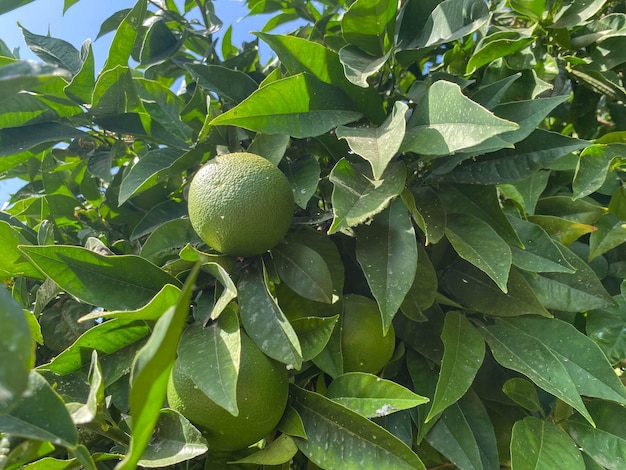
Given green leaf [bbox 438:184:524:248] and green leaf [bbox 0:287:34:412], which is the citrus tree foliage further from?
green leaf [bbox 0:287:34:412]

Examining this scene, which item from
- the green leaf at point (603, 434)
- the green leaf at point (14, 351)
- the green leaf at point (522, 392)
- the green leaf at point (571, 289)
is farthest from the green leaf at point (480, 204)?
the green leaf at point (14, 351)

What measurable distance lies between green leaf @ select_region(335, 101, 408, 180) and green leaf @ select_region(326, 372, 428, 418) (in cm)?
27

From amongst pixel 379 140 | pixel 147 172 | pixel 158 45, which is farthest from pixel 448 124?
pixel 158 45

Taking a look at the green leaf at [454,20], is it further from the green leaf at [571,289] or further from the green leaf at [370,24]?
the green leaf at [571,289]

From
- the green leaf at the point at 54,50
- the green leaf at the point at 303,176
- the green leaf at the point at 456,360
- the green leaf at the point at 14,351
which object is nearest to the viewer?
the green leaf at the point at 14,351

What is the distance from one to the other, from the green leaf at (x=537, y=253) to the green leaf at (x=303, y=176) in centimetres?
33

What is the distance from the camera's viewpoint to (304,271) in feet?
2.51

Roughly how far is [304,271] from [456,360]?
254 millimetres

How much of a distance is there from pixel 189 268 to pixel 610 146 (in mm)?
763

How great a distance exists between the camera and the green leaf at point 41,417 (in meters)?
0.47

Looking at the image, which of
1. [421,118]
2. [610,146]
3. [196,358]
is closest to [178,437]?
[196,358]

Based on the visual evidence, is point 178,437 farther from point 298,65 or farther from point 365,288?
point 298,65

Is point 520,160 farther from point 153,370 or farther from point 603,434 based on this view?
point 153,370

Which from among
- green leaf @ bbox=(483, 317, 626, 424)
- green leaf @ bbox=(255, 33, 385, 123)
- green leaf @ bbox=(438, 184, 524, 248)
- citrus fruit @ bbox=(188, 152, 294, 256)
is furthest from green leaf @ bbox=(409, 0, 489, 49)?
green leaf @ bbox=(483, 317, 626, 424)
